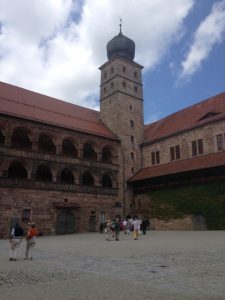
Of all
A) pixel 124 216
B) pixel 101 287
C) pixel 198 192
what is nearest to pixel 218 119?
pixel 198 192

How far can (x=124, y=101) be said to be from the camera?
41.0 meters

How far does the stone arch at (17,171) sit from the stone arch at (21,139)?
1.77 metres

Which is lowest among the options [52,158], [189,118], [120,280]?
[120,280]

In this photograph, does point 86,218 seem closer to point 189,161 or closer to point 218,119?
point 189,161

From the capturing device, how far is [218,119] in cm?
3108

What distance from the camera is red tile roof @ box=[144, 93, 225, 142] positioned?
109 ft

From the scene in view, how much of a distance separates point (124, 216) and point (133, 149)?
8310 mm

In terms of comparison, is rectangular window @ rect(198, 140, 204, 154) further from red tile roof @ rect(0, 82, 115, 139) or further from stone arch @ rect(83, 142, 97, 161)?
stone arch @ rect(83, 142, 97, 161)

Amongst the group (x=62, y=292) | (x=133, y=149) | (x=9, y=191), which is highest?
(x=133, y=149)

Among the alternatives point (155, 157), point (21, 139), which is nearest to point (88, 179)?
point (155, 157)

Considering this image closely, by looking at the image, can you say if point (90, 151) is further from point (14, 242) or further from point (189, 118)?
point (14, 242)

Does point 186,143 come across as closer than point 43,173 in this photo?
No

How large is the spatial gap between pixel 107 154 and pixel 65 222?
10139mm

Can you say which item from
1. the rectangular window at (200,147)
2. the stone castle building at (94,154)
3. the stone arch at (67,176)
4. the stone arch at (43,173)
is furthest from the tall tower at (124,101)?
the rectangular window at (200,147)
